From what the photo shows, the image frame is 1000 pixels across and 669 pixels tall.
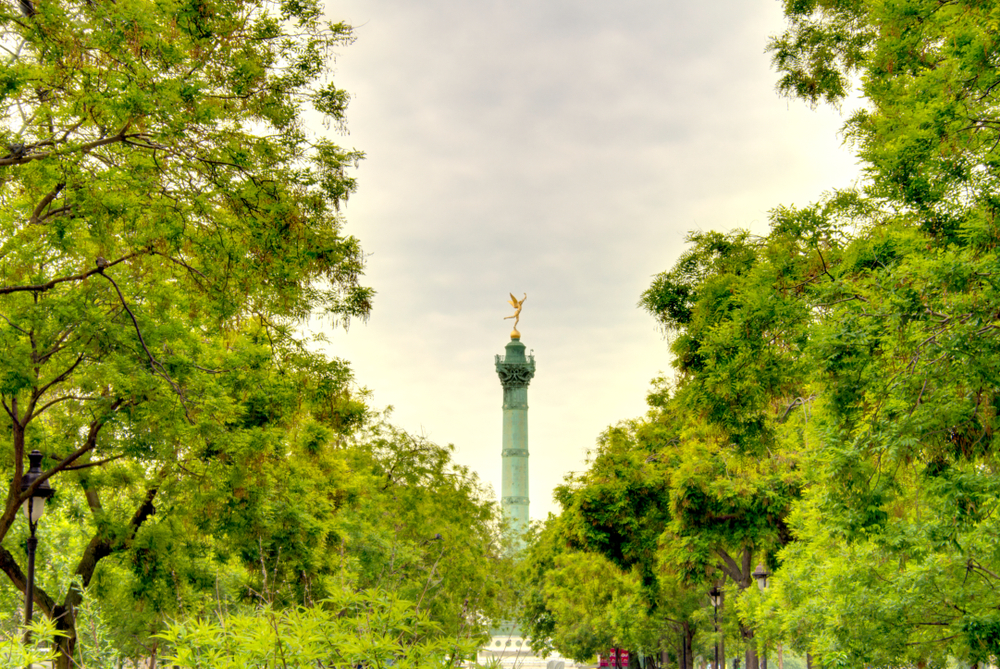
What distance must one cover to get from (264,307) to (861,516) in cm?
889

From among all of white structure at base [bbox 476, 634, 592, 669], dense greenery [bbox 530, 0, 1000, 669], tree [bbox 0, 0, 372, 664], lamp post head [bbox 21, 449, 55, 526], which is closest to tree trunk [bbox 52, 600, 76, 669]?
tree [bbox 0, 0, 372, 664]

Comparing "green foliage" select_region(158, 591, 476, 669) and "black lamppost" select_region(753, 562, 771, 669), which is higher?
"green foliage" select_region(158, 591, 476, 669)

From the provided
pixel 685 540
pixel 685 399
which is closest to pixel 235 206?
pixel 685 399

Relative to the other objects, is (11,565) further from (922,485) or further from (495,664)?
(922,485)

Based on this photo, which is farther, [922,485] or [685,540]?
[685,540]

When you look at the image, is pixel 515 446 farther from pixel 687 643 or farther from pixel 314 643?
pixel 314 643

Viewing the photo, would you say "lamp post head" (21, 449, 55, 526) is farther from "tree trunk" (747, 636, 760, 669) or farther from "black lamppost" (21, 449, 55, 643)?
"tree trunk" (747, 636, 760, 669)

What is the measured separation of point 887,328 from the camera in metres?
9.18

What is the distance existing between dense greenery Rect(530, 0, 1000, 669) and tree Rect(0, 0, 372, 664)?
18.1 feet

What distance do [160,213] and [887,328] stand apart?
8.75m

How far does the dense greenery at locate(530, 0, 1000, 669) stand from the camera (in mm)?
8984

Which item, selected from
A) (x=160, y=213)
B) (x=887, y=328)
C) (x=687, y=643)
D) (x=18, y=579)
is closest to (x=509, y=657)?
(x=687, y=643)

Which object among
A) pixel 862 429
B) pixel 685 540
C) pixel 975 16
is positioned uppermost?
pixel 975 16

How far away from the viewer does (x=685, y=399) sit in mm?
12008
